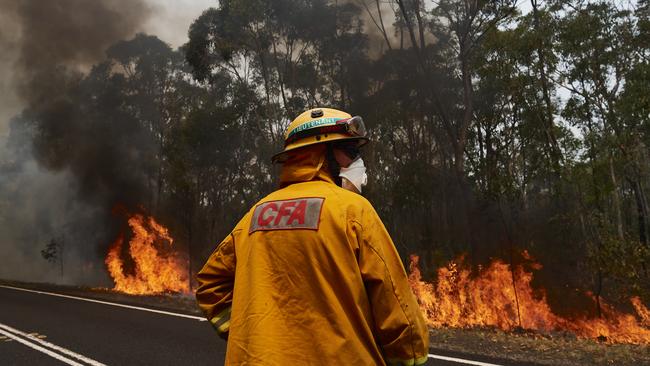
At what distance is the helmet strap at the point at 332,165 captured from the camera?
1760 mm

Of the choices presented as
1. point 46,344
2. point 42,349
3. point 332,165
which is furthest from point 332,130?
point 46,344

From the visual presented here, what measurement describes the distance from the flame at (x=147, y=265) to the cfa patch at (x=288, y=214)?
15081mm

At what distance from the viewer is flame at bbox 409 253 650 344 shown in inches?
421

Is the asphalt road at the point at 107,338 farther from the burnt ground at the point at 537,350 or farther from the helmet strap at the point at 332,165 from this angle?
the helmet strap at the point at 332,165

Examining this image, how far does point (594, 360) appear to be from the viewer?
5289mm

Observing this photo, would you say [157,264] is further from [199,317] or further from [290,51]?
[290,51]

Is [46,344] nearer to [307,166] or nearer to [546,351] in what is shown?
[307,166]

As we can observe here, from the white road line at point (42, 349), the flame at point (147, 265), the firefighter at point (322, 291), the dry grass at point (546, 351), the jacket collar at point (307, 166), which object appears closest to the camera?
the firefighter at point (322, 291)

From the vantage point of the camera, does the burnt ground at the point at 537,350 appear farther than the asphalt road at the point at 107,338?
No

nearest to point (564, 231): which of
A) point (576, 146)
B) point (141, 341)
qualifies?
point (576, 146)

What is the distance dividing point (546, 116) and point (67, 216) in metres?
38.4

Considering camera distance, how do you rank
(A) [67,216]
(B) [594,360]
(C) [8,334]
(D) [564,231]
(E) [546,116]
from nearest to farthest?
(B) [594,360]
(C) [8,334]
(D) [564,231]
(E) [546,116]
(A) [67,216]

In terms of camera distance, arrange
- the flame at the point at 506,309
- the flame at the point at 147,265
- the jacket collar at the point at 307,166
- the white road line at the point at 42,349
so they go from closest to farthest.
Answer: the jacket collar at the point at 307,166
the white road line at the point at 42,349
the flame at the point at 506,309
the flame at the point at 147,265

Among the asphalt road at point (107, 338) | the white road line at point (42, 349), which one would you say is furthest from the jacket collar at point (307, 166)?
the white road line at point (42, 349)
